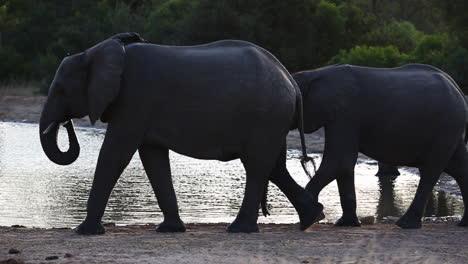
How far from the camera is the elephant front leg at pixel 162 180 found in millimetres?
10297

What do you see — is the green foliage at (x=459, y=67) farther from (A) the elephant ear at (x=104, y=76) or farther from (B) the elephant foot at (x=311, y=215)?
(A) the elephant ear at (x=104, y=76)

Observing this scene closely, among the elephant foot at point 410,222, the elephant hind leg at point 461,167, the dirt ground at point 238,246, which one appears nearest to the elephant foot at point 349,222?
the elephant foot at point 410,222

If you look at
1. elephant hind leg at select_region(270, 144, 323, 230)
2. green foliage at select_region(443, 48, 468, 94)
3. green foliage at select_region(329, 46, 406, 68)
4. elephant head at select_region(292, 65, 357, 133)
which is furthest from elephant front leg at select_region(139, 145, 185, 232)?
green foliage at select_region(329, 46, 406, 68)

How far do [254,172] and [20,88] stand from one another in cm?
3212

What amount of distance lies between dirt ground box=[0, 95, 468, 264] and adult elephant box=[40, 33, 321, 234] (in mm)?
562

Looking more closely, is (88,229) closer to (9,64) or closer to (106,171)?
(106,171)

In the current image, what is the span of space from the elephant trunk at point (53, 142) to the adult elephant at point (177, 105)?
0.01 meters

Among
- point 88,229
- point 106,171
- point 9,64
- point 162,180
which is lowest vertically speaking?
point 9,64

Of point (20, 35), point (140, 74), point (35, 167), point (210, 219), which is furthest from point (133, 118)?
point (20, 35)

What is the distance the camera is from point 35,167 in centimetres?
2006

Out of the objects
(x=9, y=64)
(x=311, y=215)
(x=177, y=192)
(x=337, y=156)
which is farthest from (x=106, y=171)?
(x=9, y=64)

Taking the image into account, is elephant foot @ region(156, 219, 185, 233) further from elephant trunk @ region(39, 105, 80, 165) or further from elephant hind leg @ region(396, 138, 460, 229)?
elephant hind leg @ region(396, 138, 460, 229)

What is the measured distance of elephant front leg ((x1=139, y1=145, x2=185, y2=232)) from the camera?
10297 millimetres

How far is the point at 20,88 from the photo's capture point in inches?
1619
